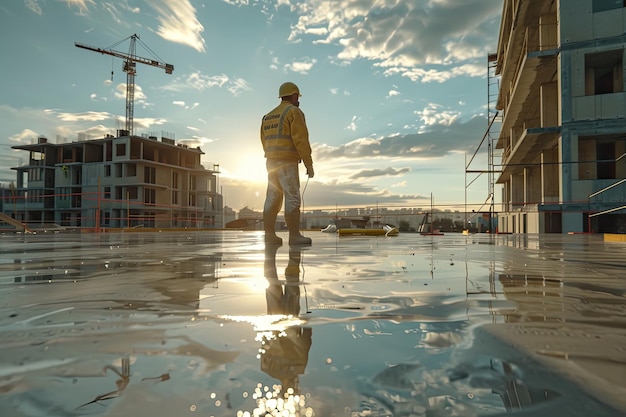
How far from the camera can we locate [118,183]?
48812 millimetres

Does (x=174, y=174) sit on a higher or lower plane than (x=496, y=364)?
higher

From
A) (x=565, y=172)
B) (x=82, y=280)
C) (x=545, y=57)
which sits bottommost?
(x=82, y=280)

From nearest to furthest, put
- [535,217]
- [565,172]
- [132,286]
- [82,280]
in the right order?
[132,286]
[82,280]
[565,172]
[535,217]

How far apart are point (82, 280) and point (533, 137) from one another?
1823 cm

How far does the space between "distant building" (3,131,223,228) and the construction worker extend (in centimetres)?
4301

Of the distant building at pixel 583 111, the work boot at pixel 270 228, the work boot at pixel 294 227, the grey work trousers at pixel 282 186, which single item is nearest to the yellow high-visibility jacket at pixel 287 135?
the grey work trousers at pixel 282 186

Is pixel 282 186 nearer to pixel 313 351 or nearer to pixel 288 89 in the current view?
pixel 288 89

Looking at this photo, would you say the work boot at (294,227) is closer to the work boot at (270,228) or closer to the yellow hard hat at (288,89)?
the work boot at (270,228)

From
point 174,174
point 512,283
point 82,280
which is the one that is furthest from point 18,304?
point 174,174

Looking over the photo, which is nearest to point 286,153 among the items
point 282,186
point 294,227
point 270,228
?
point 282,186

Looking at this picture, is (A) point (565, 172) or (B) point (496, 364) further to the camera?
(A) point (565, 172)

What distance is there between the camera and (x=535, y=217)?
16281 mm

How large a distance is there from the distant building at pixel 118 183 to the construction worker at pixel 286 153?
A: 43.0m

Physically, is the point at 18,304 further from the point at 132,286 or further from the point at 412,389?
the point at 412,389
